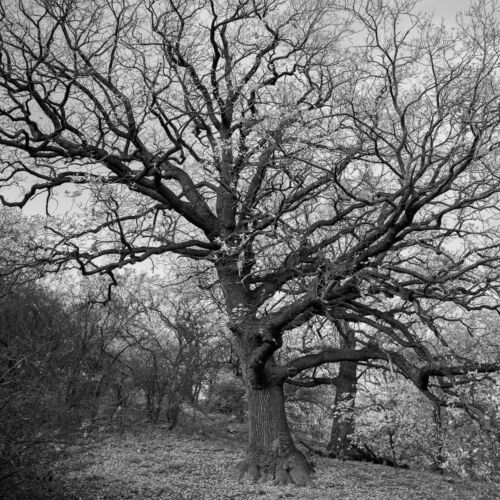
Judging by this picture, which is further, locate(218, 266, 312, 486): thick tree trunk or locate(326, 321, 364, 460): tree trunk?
locate(326, 321, 364, 460): tree trunk

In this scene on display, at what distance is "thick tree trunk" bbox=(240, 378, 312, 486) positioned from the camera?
9.02m

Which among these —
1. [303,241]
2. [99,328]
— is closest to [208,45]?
[303,241]

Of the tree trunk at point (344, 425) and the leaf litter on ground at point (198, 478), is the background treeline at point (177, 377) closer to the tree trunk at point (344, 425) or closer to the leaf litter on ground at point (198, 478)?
the tree trunk at point (344, 425)

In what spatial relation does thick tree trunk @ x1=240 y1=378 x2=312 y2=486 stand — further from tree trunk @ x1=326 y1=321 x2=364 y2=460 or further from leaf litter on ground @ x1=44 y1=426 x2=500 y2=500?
tree trunk @ x1=326 y1=321 x2=364 y2=460

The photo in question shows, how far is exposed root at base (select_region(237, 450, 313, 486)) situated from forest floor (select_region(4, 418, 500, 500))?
7.3 inches

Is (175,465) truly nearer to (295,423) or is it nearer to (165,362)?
(165,362)

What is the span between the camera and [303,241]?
8.50m

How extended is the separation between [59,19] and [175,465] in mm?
7892

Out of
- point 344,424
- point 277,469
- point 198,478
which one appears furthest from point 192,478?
point 344,424

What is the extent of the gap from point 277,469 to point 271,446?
1.29 ft

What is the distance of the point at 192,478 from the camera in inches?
352

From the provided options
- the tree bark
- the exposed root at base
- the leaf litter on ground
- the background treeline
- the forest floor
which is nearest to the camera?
the forest floor

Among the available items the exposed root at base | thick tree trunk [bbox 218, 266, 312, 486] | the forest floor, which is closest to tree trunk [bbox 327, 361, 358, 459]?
the forest floor

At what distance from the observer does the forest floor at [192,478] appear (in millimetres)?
7574
